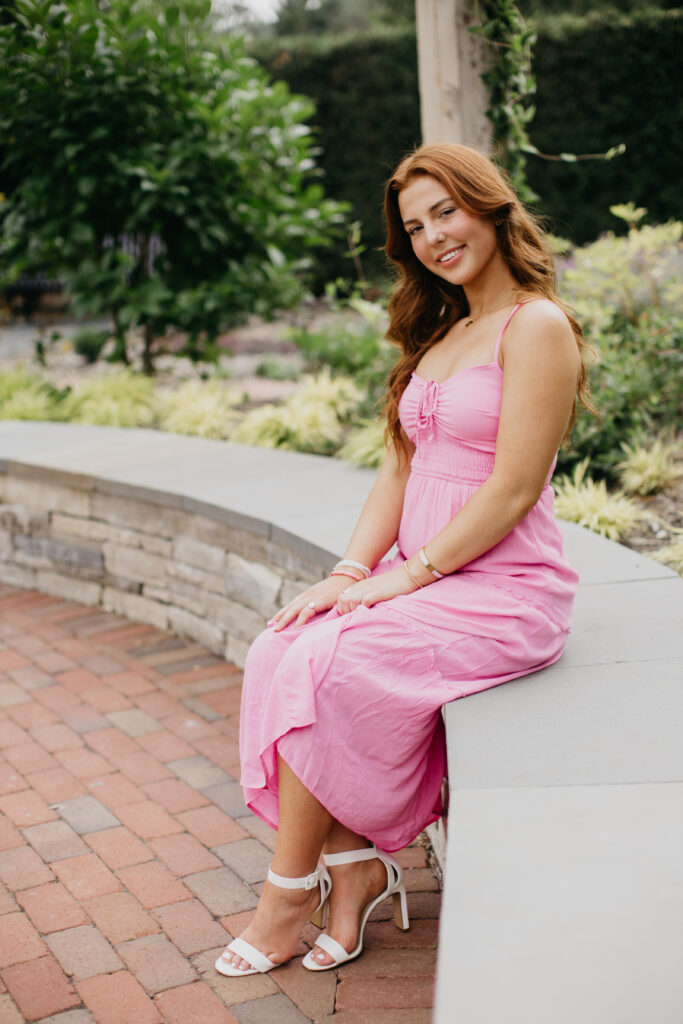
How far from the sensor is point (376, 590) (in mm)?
2047

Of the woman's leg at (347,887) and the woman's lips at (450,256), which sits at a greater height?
the woman's lips at (450,256)

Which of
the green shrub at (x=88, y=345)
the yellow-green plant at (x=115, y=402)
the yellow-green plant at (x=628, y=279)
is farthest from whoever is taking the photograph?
the green shrub at (x=88, y=345)

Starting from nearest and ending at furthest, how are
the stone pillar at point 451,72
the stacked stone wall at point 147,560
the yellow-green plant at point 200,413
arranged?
the stacked stone wall at point 147,560 → the stone pillar at point 451,72 → the yellow-green plant at point 200,413

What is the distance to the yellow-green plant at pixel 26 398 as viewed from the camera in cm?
580

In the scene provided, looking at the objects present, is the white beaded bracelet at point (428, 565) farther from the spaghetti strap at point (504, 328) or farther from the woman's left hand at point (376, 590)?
the spaghetti strap at point (504, 328)

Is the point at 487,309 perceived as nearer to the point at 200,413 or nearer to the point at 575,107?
the point at 200,413

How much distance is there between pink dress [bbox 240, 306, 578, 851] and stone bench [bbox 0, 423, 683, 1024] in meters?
0.09

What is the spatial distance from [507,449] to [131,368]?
441cm

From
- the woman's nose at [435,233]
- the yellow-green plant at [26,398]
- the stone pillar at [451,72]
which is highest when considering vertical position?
the stone pillar at [451,72]

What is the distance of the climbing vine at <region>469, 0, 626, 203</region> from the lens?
11.9 feet

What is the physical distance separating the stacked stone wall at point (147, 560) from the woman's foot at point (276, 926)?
112 centimetres

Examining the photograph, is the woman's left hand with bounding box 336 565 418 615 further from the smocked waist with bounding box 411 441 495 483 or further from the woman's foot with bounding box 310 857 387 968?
the woman's foot with bounding box 310 857 387 968

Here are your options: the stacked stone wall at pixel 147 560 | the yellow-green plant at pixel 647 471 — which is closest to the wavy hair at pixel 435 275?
the stacked stone wall at pixel 147 560

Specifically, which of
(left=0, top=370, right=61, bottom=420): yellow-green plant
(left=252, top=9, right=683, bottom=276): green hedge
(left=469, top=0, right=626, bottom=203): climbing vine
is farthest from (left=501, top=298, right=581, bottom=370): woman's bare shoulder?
(left=252, top=9, right=683, bottom=276): green hedge
